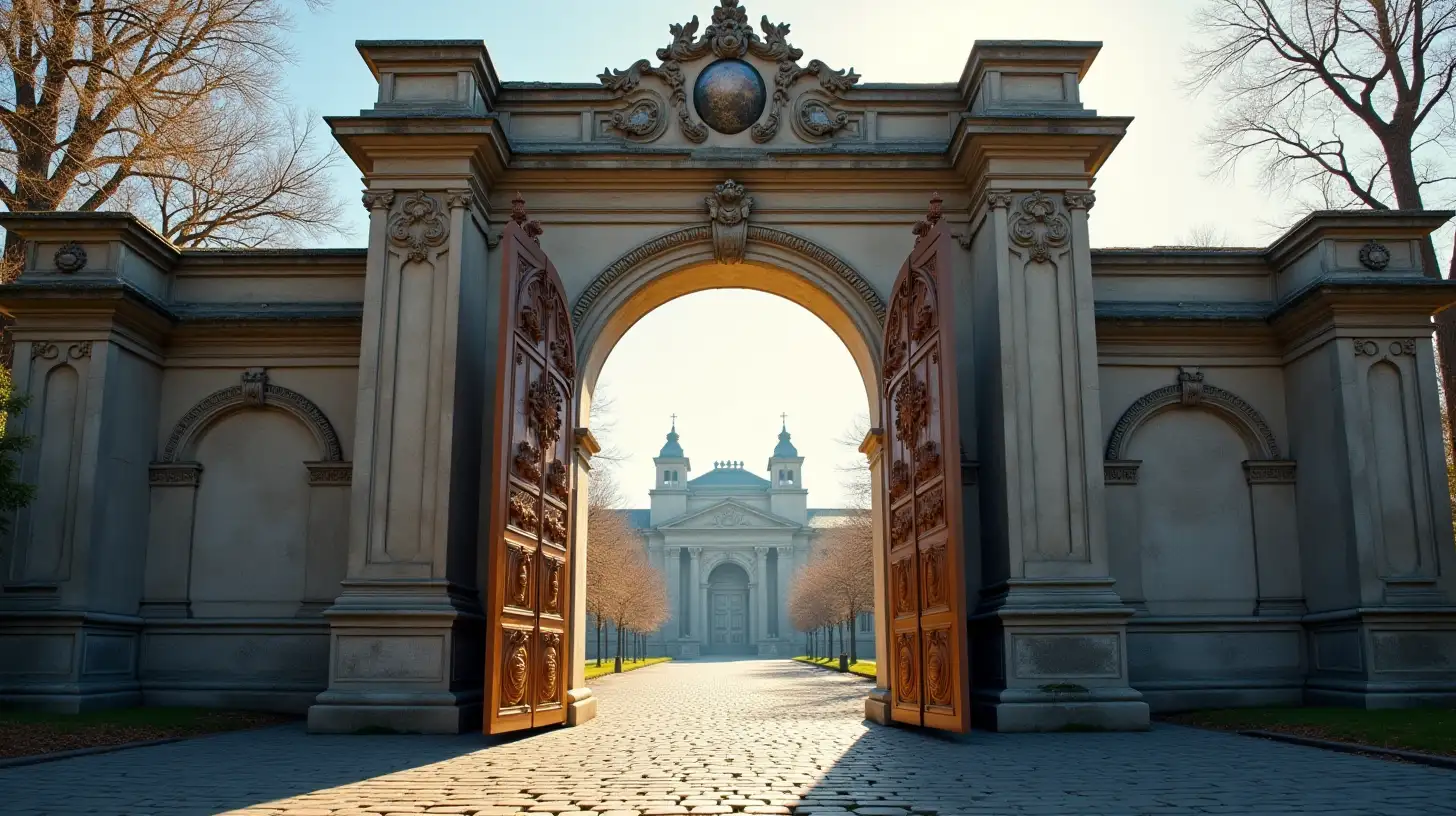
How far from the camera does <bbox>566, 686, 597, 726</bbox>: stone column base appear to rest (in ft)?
42.9

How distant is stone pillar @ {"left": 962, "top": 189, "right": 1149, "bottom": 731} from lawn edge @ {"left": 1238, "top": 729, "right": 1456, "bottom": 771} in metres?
1.19

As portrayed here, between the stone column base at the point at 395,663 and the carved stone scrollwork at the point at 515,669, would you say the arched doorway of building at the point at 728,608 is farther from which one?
the carved stone scrollwork at the point at 515,669

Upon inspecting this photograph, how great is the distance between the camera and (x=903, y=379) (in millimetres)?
13078

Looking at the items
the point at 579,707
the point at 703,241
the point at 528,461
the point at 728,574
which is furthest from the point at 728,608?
the point at 528,461

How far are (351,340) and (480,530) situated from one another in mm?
3087

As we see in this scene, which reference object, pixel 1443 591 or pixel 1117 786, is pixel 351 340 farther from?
pixel 1443 591

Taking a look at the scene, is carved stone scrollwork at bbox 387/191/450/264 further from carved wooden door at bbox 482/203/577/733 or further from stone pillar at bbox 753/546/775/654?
stone pillar at bbox 753/546/775/654

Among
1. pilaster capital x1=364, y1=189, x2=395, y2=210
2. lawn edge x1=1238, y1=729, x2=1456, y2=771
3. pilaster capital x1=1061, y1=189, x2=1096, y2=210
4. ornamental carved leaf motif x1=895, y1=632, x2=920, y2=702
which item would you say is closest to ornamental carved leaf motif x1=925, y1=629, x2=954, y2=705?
ornamental carved leaf motif x1=895, y1=632, x2=920, y2=702

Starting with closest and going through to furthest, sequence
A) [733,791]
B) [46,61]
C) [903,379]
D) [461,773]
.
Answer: [733,791] → [461,773] → [903,379] → [46,61]

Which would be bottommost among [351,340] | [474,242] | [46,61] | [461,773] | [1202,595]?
[461,773]

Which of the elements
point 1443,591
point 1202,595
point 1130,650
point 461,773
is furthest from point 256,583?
point 1443,591

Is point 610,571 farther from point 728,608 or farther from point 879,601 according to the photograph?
point 728,608

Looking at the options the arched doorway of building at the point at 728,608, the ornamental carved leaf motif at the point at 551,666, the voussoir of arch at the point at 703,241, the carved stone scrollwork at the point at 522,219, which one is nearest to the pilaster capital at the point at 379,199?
the carved stone scrollwork at the point at 522,219

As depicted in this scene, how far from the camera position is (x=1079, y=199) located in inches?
523
